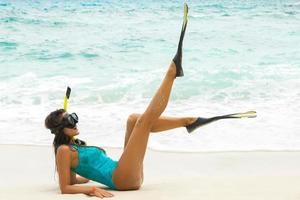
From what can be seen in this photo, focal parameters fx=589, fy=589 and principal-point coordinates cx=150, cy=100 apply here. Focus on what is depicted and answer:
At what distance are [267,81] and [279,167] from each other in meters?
5.07

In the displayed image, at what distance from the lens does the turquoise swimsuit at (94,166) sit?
401cm

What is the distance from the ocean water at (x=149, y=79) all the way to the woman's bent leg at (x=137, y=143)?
2.15 m

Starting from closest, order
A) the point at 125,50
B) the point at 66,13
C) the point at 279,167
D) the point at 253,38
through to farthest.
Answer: the point at 279,167 < the point at 125,50 < the point at 253,38 < the point at 66,13

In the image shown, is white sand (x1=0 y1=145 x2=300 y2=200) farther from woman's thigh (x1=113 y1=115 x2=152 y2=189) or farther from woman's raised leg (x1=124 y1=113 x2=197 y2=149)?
woman's raised leg (x1=124 y1=113 x2=197 y2=149)

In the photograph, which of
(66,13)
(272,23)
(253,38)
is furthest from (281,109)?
(66,13)

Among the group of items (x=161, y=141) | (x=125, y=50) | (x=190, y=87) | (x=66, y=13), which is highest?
(x=161, y=141)

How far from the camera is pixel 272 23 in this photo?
23.8m

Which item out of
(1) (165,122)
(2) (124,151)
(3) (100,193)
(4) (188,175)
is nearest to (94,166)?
(2) (124,151)

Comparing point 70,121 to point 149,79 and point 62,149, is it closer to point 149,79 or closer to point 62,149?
point 62,149

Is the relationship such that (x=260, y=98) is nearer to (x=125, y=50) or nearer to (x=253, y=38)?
(x=125, y=50)

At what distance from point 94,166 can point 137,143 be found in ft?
1.14

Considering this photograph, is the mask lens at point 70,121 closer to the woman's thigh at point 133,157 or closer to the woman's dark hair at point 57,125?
the woman's dark hair at point 57,125

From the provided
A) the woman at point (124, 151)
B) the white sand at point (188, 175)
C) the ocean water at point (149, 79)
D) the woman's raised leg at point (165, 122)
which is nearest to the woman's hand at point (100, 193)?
the white sand at point (188, 175)

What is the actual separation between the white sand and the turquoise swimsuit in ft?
0.60
